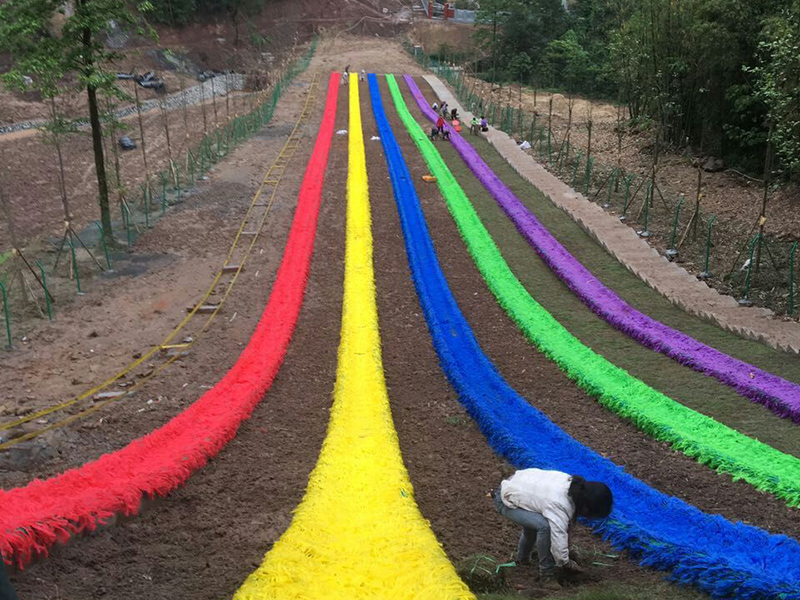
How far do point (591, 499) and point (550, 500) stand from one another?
1.18 feet

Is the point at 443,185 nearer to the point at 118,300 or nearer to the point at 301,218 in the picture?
the point at 301,218

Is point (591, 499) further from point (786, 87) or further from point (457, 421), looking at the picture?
point (786, 87)

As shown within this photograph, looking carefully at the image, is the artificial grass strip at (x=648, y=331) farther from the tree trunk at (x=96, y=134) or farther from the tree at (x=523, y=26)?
the tree at (x=523, y=26)

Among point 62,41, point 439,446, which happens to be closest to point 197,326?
point 439,446

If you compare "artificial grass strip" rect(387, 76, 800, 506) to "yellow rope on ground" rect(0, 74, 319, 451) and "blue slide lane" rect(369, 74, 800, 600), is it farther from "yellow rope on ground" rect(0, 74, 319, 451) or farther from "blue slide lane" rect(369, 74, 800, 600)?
"yellow rope on ground" rect(0, 74, 319, 451)

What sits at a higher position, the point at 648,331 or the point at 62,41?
the point at 62,41

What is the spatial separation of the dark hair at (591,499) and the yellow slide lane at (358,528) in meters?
1.20

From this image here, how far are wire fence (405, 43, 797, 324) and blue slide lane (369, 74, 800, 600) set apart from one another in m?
6.64

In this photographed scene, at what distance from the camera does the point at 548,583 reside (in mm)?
6480

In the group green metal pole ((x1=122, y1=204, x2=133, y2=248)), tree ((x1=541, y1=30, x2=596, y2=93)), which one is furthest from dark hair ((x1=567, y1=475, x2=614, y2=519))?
tree ((x1=541, y1=30, x2=596, y2=93))

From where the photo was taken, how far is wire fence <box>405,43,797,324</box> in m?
16.1

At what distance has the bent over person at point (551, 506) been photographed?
20.3ft

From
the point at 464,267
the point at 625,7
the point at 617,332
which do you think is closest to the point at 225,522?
the point at 617,332

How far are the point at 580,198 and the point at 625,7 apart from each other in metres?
25.8
